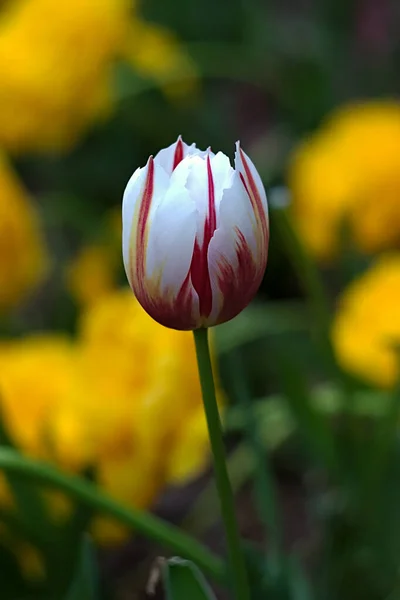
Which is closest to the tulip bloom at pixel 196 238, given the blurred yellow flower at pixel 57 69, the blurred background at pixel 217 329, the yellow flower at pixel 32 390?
the blurred background at pixel 217 329

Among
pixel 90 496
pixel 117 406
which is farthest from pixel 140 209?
pixel 117 406

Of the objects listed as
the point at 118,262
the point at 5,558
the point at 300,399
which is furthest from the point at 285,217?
the point at 118,262

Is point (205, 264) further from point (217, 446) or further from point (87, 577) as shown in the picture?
point (87, 577)

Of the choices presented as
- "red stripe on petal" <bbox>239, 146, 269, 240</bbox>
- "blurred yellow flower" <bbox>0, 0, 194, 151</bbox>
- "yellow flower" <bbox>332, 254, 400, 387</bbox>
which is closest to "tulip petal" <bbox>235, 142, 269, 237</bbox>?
"red stripe on petal" <bbox>239, 146, 269, 240</bbox>

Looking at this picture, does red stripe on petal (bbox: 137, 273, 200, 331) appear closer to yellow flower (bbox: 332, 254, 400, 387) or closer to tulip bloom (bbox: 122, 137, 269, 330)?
tulip bloom (bbox: 122, 137, 269, 330)

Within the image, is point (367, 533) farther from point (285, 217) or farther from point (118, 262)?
point (118, 262)

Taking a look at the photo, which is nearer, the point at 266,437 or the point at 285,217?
the point at 285,217
